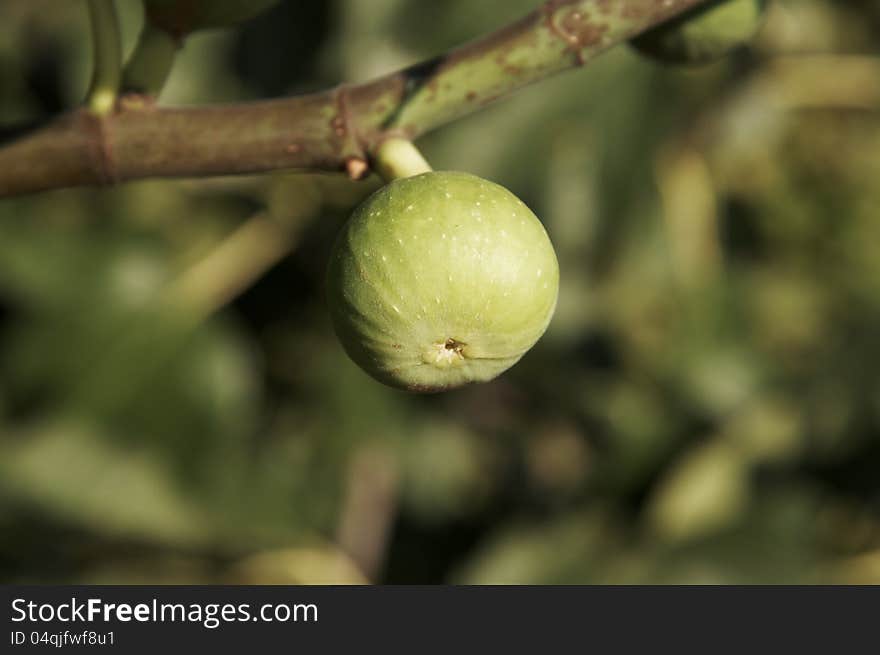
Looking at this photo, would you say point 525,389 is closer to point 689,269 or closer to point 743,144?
point 689,269

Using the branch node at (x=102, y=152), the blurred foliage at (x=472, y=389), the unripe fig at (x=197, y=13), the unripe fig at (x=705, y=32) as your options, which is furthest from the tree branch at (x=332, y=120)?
the blurred foliage at (x=472, y=389)

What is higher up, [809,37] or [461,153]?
[809,37]

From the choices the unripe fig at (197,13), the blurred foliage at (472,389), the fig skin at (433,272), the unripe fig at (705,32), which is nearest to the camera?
the fig skin at (433,272)

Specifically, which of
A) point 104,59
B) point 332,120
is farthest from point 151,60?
point 332,120

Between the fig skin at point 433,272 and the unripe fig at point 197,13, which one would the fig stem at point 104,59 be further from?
the fig skin at point 433,272

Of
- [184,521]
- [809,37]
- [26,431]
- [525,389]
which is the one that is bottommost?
[184,521]

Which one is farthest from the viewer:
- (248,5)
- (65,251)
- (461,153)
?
(65,251)

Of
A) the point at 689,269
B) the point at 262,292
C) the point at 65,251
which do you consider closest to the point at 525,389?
the point at 689,269
